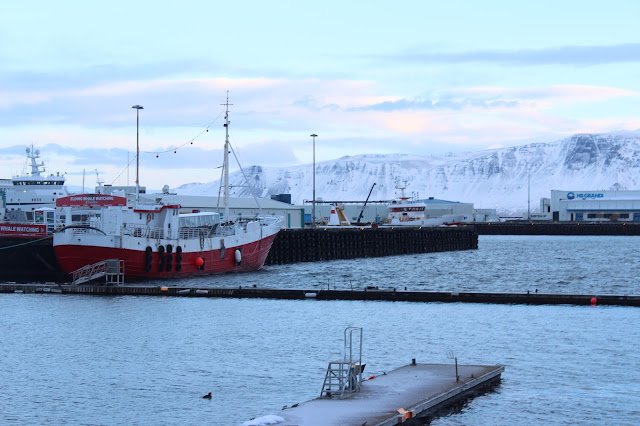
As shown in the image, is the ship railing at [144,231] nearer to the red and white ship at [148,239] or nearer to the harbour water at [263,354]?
the red and white ship at [148,239]

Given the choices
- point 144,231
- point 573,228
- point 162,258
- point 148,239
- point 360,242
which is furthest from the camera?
point 573,228

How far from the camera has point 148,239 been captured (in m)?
56.1

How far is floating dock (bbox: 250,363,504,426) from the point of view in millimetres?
21641

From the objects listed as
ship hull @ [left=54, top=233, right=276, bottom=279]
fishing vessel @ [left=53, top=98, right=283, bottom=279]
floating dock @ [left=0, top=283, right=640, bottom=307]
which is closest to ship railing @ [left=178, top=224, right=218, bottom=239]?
fishing vessel @ [left=53, top=98, right=283, bottom=279]

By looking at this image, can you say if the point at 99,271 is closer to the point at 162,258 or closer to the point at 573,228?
the point at 162,258

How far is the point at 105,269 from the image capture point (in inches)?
2154

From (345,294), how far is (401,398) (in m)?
A: 25.8

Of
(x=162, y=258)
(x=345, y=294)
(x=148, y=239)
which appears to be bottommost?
(x=345, y=294)

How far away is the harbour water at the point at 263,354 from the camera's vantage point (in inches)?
1003

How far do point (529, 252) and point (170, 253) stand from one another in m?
69.5

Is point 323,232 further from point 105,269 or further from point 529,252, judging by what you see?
point 105,269

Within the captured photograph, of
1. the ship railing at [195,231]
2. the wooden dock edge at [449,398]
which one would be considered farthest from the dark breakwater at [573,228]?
the wooden dock edge at [449,398]

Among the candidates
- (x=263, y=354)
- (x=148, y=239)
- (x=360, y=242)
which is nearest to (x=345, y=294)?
(x=148, y=239)

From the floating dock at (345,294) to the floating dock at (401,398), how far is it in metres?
18.9
